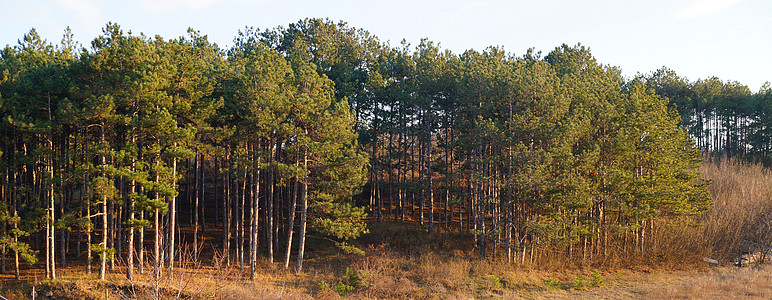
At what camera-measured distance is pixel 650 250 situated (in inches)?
1140

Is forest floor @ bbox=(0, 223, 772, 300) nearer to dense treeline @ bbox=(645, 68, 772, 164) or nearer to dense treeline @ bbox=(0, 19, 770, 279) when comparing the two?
dense treeline @ bbox=(0, 19, 770, 279)

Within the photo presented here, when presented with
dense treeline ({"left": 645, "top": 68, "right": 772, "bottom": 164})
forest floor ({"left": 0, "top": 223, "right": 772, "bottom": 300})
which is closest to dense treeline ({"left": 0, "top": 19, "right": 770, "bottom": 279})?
forest floor ({"left": 0, "top": 223, "right": 772, "bottom": 300})

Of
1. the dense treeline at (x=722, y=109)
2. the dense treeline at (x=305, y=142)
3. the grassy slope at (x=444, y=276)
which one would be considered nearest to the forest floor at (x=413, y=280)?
the grassy slope at (x=444, y=276)

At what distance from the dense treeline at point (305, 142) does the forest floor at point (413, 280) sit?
1256mm

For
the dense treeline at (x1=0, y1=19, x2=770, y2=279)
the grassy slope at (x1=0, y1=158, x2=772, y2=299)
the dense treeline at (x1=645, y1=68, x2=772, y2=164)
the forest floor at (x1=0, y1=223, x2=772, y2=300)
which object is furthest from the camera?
the dense treeline at (x1=645, y1=68, x2=772, y2=164)

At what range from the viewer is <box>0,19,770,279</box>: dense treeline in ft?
65.6

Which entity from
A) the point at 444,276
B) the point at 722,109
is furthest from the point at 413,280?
the point at 722,109

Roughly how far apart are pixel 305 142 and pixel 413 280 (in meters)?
8.69

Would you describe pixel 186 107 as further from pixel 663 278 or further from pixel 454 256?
pixel 663 278

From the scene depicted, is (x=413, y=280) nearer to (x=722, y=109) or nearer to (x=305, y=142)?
(x=305, y=142)

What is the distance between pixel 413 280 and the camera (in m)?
23.3

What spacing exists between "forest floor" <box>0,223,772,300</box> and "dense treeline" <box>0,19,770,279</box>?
1256 millimetres

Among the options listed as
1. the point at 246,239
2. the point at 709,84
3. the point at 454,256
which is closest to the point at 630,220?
the point at 454,256

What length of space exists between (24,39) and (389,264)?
92.4ft
